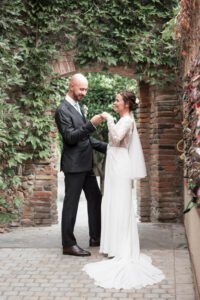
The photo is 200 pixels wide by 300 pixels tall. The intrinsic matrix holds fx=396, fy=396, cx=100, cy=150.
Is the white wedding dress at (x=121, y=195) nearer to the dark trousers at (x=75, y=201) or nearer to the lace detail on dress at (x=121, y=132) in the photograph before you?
the lace detail on dress at (x=121, y=132)

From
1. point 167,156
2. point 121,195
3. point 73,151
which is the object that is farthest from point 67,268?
point 167,156

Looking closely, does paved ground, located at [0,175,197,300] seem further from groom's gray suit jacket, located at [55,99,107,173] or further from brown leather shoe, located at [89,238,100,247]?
groom's gray suit jacket, located at [55,99,107,173]

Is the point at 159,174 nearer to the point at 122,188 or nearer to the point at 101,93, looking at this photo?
the point at 122,188

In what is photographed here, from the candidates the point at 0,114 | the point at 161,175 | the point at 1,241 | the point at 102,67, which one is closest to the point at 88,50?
the point at 102,67

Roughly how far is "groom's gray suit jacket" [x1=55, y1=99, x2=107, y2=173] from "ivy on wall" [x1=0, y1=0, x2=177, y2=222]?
147cm

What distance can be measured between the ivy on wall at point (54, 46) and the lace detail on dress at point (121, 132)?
1957 millimetres

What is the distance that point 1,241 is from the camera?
526 centimetres

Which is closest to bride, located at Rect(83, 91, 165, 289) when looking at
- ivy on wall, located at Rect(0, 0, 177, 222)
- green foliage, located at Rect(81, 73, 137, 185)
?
ivy on wall, located at Rect(0, 0, 177, 222)

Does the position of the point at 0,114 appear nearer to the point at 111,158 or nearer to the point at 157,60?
the point at 111,158

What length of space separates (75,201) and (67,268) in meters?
0.82

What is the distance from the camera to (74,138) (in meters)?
4.40

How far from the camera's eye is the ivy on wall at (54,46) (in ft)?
19.4

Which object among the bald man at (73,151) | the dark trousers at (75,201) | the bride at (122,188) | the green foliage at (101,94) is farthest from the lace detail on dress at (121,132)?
the green foliage at (101,94)

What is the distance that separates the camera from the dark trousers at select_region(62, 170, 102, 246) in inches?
177
